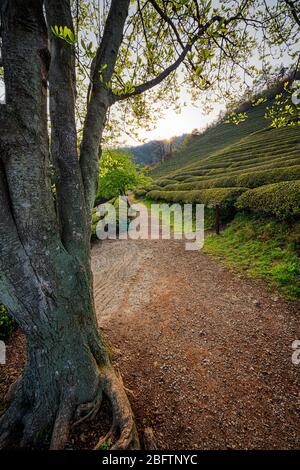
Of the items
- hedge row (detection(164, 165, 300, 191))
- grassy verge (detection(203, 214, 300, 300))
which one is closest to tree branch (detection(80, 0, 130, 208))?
grassy verge (detection(203, 214, 300, 300))

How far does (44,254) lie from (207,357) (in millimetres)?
3043

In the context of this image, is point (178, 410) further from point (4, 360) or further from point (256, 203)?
point (256, 203)

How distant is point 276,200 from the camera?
745 centimetres

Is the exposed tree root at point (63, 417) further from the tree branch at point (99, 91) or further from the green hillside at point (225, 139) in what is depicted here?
the green hillside at point (225, 139)

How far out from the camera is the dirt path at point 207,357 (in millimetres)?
2338

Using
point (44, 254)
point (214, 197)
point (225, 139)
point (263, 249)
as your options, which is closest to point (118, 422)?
point (44, 254)

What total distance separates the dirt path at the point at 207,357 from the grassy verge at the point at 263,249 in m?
0.52

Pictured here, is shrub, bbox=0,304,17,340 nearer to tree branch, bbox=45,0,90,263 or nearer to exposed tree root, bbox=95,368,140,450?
exposed tree root, bbox=95,368,140,450

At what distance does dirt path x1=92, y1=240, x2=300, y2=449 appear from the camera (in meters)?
2.34

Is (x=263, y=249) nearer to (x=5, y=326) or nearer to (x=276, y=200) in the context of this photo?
(x=276, y=200)

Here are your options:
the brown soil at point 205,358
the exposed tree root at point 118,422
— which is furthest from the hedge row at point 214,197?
the exposed tree root at point 118,422

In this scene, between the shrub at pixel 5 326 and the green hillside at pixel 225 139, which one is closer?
the shrub at pixel 5 326

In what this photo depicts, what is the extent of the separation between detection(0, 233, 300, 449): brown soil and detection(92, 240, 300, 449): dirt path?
0.01m

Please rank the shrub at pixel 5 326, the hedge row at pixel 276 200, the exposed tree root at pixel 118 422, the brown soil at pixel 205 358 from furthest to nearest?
the hedge row at pixel 276 200, the shrub at pixel 5 326, the brown soil at pixel 205 358, the exposed tree root at pixel 118 422
